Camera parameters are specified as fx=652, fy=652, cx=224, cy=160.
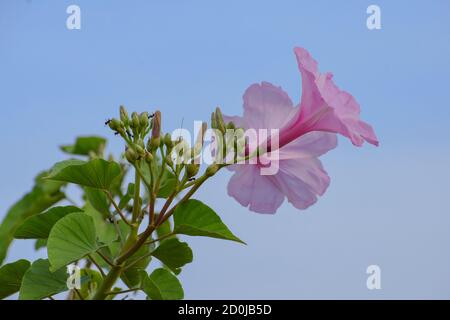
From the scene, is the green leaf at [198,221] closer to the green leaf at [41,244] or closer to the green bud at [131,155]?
the green bud at [131,155]

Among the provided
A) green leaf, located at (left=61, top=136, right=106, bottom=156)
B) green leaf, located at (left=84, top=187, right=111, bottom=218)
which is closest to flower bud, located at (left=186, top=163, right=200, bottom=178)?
green leaf, located at (left=84, top=187, right=111, bottom=218)

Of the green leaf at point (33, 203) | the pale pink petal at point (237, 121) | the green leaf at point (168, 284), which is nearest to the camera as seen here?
the pale pink petal at point (237, 121)

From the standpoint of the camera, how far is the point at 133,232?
53.2 inches

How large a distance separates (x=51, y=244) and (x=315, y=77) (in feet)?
2.09

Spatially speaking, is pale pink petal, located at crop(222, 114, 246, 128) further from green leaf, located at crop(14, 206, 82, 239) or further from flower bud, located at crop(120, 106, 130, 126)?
green leaf, located at crop(14, 206, 82, 239)

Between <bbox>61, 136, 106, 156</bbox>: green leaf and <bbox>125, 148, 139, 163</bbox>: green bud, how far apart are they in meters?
1.53

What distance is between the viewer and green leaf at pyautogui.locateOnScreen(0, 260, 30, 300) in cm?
155

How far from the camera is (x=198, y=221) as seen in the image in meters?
1.40

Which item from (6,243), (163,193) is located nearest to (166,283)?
(163,193)

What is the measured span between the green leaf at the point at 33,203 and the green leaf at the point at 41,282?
1140 mm

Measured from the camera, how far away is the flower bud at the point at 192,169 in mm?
1311

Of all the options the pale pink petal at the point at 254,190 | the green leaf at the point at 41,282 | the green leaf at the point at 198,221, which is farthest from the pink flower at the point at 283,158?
the green leaf at the point at 41,282

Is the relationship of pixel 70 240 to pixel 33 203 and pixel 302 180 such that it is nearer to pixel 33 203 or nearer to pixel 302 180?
pixel 302 180

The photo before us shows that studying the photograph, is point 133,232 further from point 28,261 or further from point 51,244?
point 28,261
